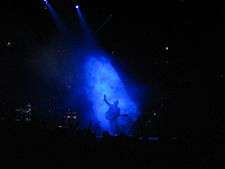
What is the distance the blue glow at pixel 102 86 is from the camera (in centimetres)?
1631

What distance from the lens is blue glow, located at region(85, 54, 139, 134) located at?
16312 millimetres

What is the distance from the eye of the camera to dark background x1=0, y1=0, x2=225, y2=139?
13.2 meters

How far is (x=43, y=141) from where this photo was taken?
17.4 feet

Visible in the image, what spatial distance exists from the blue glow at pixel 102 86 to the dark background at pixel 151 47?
29.2 inches

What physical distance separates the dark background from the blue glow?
74 centimetres

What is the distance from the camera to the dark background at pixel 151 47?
43.4ft

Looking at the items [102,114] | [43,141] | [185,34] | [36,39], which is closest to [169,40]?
[185,34]

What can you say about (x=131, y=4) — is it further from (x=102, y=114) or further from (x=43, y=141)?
(x=43, y=141)

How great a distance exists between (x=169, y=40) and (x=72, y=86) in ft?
16.1

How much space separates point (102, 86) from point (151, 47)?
3.01 metres

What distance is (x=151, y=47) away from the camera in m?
15.4

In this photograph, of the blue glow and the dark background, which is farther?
the blue glow

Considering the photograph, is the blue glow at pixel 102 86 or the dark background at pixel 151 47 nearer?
the dark background at pixel 151 47

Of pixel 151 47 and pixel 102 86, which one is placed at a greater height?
pixel 151 47
